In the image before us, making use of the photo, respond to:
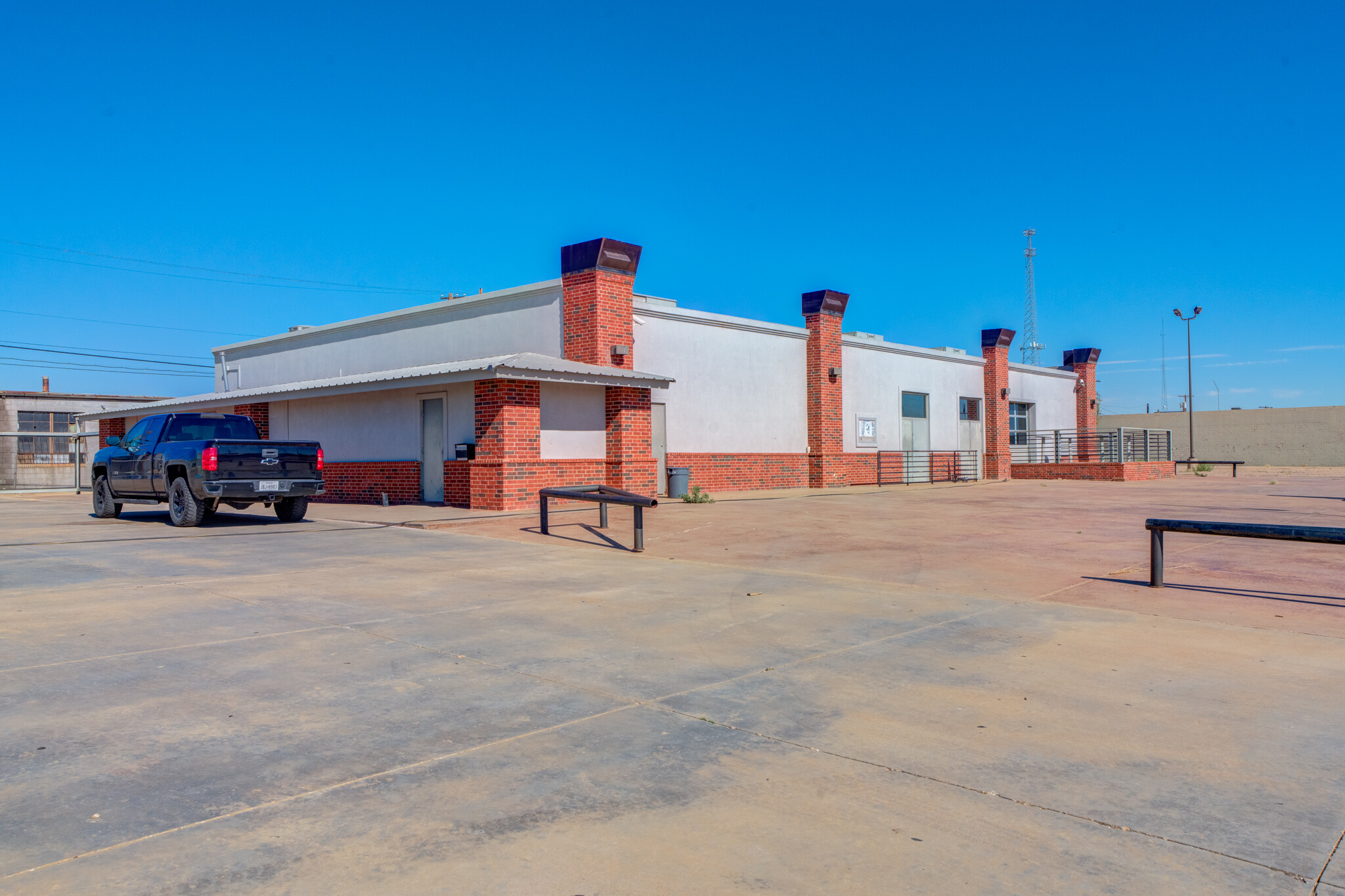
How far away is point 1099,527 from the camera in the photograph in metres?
14.2

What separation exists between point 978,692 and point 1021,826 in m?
1.81

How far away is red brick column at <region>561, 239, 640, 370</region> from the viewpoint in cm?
2003

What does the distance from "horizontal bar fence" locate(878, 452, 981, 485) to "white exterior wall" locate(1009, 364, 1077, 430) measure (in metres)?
4.72

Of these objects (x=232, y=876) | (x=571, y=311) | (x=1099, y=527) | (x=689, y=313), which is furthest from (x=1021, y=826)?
(x=689, y=313)

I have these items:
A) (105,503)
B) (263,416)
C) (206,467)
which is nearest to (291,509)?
(206,467)

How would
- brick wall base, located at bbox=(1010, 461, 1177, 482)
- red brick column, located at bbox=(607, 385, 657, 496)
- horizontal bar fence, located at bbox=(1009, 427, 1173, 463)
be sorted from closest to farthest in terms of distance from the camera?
red brick column, located at bbox=(607, 385, 657, 496)
brick wall base, located at bbox=(1010, 461, 1177, 482)
horizontal bar fence, located at bbox=(1009, 427, 1173, 463)

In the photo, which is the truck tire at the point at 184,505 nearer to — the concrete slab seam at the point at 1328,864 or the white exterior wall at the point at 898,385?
the concrete slab seam at the point at 1328,864

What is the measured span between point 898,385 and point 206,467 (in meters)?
21.7

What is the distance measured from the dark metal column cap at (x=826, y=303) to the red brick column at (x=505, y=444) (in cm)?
1118

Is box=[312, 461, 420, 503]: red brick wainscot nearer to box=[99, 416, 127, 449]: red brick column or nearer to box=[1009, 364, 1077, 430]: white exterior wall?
box=[99, 416, 127, 449]: red brick column

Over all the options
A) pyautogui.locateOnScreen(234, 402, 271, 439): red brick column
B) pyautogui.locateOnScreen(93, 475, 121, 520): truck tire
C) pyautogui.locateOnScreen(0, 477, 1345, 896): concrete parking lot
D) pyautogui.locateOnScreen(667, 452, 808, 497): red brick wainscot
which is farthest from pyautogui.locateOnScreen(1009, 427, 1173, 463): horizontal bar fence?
pyautogui.locateOnScreen(93, 475, 121, 520): truck tire

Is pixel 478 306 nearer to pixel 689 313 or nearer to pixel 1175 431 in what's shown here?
pixel 689 313

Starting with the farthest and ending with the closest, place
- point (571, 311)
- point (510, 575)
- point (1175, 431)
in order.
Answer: point (1175, 431) → point (571, 311) → point (510, 575)

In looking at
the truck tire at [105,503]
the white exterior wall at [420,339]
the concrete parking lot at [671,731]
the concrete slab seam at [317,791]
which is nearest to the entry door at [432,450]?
the white exterior wall at [420,339]
